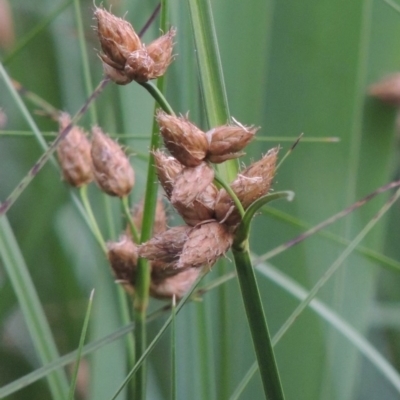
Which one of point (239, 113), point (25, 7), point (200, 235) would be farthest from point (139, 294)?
point (25, 7)

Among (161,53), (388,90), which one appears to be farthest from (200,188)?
(388,90)

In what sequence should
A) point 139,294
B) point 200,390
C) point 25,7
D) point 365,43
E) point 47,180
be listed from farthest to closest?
point 25,7
point 47,180
point 365,43
point 200,390
point 139,294

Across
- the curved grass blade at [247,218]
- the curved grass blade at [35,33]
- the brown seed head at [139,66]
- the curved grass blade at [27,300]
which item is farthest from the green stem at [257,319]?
A: the curved grass blade at [35,33]

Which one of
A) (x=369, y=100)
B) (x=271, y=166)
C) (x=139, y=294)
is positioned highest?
(x=369, y=100)

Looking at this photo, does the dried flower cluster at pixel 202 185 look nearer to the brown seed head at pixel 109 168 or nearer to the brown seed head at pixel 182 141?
the brown seed head at pixel 182 141

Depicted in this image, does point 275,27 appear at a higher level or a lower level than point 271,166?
higher

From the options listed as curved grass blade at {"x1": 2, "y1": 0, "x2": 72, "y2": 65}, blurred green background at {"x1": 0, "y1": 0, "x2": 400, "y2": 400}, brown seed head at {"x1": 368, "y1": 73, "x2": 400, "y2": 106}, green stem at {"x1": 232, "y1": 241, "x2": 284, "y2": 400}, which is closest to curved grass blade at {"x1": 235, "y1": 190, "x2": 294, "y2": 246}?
green stem at {"x1": 232, "y1": 241, "x2": 284, "y2": 400}

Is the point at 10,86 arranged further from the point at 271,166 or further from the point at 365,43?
the point at 365,43

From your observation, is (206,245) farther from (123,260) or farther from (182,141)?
(123,260)

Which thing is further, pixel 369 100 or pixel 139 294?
pixel 369 100
